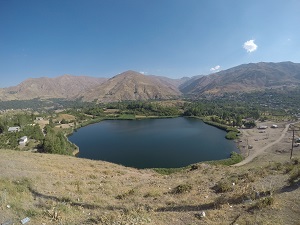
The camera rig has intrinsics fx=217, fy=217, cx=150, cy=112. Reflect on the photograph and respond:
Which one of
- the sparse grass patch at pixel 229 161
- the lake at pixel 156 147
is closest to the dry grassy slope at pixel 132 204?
the sparse grass patch at pixel 229 161

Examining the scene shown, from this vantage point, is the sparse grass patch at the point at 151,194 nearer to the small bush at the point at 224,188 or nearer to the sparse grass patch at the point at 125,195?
the sparse grass patch at the point at 125,195

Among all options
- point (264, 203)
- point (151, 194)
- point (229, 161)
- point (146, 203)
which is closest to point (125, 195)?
point (151, 194)

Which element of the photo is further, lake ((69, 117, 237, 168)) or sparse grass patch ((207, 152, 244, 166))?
lake ((69, 117, 237, 168))

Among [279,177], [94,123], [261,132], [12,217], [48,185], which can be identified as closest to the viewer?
[12,217]

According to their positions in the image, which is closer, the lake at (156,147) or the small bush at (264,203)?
the small bush at (264,203)

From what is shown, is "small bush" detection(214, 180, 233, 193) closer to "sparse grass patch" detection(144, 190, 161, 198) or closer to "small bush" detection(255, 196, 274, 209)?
"sparse grass patch" detection(144, 190, 161, 198)

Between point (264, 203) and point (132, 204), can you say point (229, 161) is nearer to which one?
point (264, 203)

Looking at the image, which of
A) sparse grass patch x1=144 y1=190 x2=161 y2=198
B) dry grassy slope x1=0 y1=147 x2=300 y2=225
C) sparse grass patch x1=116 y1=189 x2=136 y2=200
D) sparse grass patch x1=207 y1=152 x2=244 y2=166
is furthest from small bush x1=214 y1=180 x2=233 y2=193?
sparse grass patch x1=207 y1=152 x2=244 y2=166

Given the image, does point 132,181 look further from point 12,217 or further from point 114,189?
point 12,217

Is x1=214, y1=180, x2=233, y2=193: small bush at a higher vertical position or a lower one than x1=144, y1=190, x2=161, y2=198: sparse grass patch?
higher

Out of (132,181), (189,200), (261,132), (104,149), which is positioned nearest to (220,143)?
(261,132)

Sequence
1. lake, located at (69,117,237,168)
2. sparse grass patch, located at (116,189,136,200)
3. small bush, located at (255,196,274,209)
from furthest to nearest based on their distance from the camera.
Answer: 1. lake, located at (69,117,237,168)
2. sparse grass patch, located at (116,189,136,200)
3. small bush, located at (255,196,274,209)
